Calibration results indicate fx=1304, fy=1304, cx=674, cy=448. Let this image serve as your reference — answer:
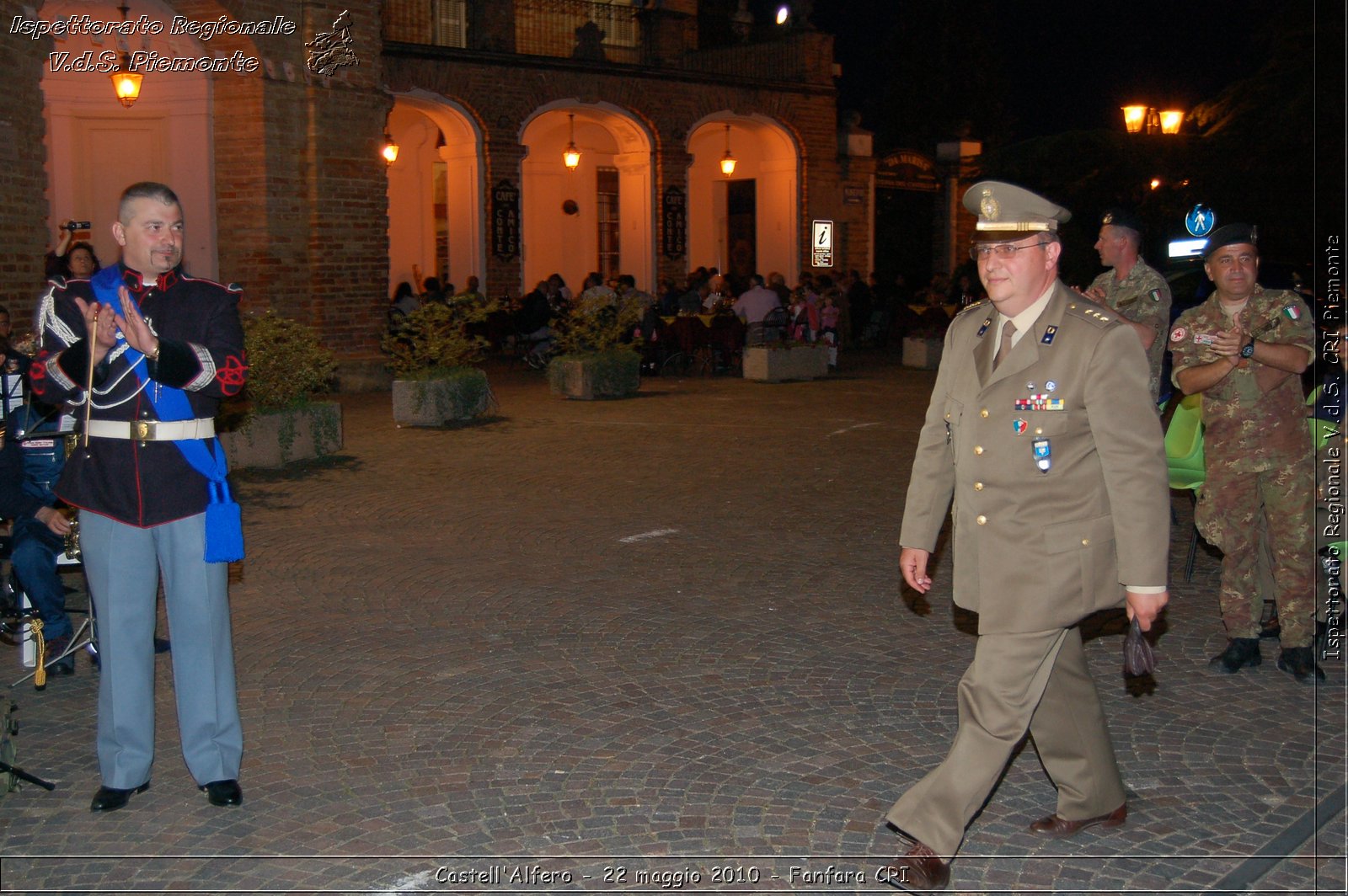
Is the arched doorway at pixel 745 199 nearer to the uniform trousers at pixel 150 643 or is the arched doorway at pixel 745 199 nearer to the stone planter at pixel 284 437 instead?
the stone planter at pixel 284 437

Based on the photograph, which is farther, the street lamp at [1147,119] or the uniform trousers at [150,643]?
the street lamp at [1147,119]

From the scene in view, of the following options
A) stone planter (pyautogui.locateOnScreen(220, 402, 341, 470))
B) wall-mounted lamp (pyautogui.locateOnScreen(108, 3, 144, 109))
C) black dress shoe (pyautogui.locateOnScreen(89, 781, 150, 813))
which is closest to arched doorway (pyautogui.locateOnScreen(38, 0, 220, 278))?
wall-mounted lamp (pyautogui.locateOnScreen(108, 3, 144, 109))

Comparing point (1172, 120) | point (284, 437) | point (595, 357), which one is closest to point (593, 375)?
point (595, 357)

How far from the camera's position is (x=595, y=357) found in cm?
1664

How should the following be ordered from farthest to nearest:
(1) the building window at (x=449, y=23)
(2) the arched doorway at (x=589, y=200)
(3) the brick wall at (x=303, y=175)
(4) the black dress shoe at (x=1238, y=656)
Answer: (2) the arched doorway at (x=589, y=200)
(1) the building window at (x=449, y=23)
(3) the brick wall at (x=303, y=175)
(4) the black dress shoe at (x=1238, y=656)

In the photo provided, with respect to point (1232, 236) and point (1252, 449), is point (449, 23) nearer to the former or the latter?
point (1232, 236)

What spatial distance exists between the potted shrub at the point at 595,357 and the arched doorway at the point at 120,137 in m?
4.70

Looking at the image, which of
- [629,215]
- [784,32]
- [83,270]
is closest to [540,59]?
[629,215]

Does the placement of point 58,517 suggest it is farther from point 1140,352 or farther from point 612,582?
point 1140,352

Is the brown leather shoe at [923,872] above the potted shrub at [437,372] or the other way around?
the other way around

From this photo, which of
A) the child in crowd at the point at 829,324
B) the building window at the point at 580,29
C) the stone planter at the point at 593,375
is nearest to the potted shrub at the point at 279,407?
the stone planter at the point at 593,375

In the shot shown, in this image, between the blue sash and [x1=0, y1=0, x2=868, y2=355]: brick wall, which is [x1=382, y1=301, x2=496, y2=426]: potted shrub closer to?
[x1=0, y1=0, x2=868, y2=355]: brick wall

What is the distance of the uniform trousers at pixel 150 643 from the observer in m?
4.31

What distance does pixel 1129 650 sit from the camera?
152 inches
